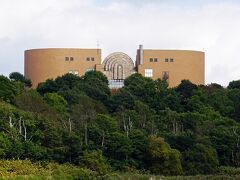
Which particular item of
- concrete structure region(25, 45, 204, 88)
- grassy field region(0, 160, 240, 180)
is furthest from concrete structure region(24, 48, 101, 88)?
grassy field region(0, 160, 240, 180)

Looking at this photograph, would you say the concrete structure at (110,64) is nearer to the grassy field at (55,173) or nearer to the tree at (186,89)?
the tree at (186,89)

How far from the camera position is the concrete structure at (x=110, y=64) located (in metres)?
78.8

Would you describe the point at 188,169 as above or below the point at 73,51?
below

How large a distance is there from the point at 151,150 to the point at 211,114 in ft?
35.9

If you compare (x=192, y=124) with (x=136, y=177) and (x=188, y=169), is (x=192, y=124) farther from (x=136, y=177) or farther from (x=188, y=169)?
(x=136, y=177)

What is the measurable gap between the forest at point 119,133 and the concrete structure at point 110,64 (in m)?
15.2

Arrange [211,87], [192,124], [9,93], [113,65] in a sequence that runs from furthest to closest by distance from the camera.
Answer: [113,65], [211,87], [9,93], [192,124]

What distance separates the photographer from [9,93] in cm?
5894

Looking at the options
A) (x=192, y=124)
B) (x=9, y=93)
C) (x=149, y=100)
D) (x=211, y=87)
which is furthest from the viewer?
(x=211, y=87)

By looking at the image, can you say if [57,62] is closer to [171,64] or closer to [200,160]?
[171,64]

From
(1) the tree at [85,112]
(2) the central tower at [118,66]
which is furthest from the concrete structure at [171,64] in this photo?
(1) the tree at [85,112]

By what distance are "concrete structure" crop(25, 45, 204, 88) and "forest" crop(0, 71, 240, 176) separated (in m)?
15.2

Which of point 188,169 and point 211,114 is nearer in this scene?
point 188,169

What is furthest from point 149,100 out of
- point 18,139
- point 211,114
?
point 18,139
